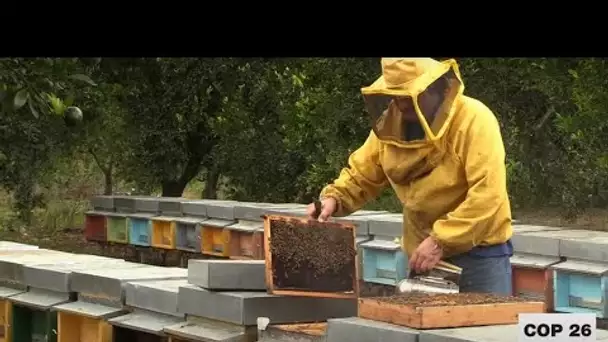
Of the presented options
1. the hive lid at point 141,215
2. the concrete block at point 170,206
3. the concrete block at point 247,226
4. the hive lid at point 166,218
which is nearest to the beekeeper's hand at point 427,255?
the concrete block at point 247,226

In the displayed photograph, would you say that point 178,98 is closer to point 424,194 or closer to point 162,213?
point 162,213

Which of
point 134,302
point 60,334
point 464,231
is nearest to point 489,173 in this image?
point 464,231

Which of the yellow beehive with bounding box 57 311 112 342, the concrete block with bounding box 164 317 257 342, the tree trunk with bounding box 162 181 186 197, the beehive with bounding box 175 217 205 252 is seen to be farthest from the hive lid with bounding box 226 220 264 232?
the concrete block with bounding box 164 317 257 342

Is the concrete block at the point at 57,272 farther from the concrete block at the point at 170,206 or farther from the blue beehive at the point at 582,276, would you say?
the concrete block at the point at 170,206

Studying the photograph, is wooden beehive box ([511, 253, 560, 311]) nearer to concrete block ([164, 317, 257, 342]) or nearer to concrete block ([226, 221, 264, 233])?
concrete block ([164, 317, 257, 342])

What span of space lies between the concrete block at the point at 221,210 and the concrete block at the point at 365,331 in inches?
255

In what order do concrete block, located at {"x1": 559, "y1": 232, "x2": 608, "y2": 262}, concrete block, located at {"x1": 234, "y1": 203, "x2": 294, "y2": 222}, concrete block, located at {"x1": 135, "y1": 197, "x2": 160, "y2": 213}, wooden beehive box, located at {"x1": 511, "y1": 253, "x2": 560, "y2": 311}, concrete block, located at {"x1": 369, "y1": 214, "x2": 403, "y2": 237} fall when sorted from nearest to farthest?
1. concrete block, located at {"x1": 559, "y1": 232, "x2": 608, "y2": 262}
2. wooden beehive box, located at {"x1": 511, "y1": 253, "x2": 560, "y2": 311}
3. concrete block, located at {"x1": 369, "y1": 214, "x2": 403, "y2": 237}
4. concrete block, located at {"x1": 234, "y1": 203, "x2": 294, "y2": 222}
5. concrete block, located at {"x1": 135, "y1": 197, "x2": 160, "y2": 213}

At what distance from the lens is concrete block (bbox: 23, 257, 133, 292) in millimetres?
5023

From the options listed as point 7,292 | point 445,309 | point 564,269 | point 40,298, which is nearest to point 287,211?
point 564,269

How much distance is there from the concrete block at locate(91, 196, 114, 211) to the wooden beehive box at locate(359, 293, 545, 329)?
8.78m

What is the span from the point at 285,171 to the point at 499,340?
10.9m

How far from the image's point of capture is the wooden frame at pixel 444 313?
308 centimetres

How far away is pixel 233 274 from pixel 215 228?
6.15 m

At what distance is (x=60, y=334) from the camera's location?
488cm
